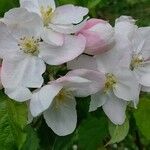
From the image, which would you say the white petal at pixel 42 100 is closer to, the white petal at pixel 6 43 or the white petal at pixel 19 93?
the white petal at pixel 19 93

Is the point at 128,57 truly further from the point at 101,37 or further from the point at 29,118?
the point at 29,118

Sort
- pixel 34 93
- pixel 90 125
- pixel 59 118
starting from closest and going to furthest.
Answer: pixel 34 93
pixel 59 118
pixel 90 125

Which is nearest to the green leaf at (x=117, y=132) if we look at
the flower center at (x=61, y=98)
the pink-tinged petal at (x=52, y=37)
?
the flower center at (x=61, y=98)

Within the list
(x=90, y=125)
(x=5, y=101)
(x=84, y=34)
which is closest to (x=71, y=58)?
(x=84, y=34)

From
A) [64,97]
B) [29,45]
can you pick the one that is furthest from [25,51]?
[64,97]

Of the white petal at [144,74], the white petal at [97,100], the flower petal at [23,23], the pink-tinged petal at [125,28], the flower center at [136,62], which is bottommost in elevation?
the white petal at [97,100]

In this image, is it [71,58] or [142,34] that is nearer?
[71,58]

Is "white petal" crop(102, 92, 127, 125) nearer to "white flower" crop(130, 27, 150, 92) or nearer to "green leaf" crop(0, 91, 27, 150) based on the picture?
"white flower" crop(130, 27, 150, 92)
